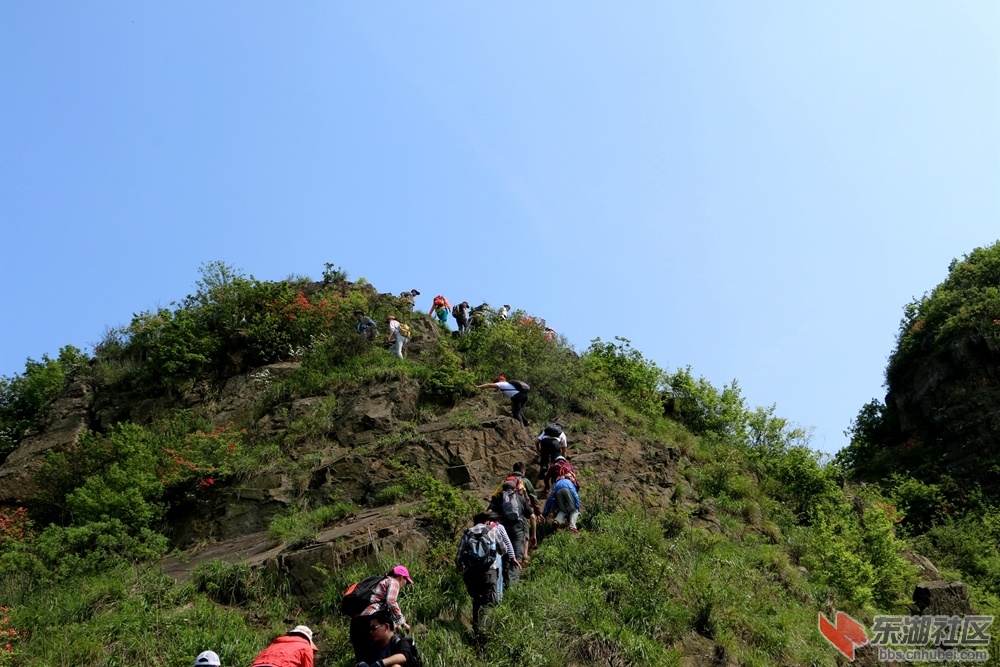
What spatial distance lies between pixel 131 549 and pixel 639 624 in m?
9.47

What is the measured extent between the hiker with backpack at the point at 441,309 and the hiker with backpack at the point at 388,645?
19.2 m

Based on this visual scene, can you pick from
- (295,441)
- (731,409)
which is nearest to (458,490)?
(295,441)

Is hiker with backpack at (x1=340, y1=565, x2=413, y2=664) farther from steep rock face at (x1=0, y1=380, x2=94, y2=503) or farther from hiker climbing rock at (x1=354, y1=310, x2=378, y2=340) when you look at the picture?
hiker climbing rock at (x1=354, y1=310, x2=378, y2=340)

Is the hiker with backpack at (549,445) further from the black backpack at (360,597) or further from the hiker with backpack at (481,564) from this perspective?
the black backpack at (360,597)

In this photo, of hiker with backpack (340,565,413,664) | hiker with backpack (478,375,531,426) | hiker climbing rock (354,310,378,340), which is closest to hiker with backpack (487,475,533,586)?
hiker with backpack (340,565,413,664)

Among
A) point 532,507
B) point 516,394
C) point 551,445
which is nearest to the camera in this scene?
point 532,507

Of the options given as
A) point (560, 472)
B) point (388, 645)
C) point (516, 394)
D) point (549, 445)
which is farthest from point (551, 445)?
point (388, 645)

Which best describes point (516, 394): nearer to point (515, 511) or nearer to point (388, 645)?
point (515, 511)

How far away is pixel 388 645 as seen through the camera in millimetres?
9609

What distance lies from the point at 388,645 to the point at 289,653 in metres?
1.04

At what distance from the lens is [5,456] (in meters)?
24.8

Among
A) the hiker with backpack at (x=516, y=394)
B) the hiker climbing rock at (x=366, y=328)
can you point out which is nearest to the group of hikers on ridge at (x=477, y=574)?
the hiker with backpack at (x=516, y=394)

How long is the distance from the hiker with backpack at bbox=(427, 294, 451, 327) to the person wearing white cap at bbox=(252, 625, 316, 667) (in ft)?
64.1

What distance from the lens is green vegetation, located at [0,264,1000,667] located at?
12898 mm
